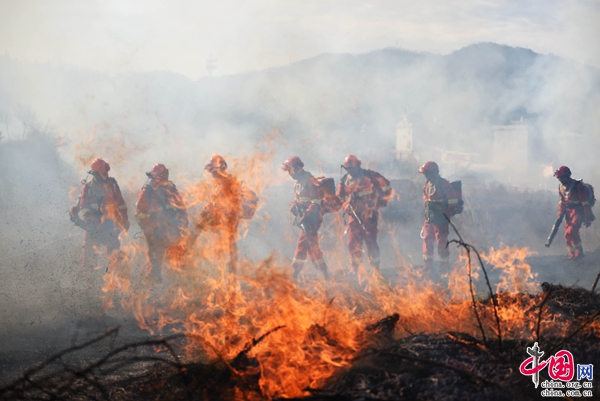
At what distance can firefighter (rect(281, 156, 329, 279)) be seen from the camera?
8180 millimetres

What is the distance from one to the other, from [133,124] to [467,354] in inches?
581

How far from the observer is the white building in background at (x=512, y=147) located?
22812mm

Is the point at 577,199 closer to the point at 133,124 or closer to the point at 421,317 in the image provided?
the point at 421,317

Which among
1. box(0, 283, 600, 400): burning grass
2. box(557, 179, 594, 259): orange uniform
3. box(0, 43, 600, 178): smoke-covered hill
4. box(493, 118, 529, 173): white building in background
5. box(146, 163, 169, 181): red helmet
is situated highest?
box(0, 43, 600, 178): smoke-covered hill

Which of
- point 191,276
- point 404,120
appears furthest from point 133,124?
point 404,120

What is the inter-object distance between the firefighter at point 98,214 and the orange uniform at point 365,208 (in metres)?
3.58

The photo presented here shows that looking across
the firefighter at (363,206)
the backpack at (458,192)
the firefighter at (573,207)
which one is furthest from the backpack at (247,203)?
the firefighter at (573,207)

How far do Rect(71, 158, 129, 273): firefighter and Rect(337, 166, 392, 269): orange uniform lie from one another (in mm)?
3579

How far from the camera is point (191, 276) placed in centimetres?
798

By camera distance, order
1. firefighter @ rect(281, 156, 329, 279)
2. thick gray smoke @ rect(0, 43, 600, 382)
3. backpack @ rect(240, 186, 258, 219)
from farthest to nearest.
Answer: thick gray smoke @ rect(0, 43, 600, 382), firefighter @ rect(281, 156, 329, 279), backpack @ rect(240, 186, 258, 219)

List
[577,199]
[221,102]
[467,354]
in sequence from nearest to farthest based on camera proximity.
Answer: [467,354]
[577,199]
[221,102]

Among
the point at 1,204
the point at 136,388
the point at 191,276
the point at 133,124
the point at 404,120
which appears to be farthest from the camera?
the point at 404,120

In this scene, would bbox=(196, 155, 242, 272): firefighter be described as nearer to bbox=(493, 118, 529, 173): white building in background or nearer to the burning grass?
the burning grass

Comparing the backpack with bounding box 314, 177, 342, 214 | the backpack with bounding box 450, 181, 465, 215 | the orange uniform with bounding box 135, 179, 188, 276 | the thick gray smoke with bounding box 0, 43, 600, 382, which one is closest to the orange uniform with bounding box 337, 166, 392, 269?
the backpack with bounding box 314, 177, 342, 214
